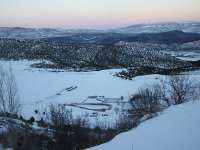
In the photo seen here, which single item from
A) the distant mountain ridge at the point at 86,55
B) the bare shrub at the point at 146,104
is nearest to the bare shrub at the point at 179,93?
the bare shrub at the point at 146,104

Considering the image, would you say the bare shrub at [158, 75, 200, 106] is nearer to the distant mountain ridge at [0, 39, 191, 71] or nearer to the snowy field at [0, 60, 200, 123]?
the snowy field at [0, 60, 200, 123]

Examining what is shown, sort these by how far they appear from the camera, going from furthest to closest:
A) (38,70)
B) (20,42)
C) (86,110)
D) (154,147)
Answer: (20,42), (38,70), (86,110), (154,147)

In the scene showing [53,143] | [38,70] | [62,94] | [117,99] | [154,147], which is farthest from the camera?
[38,70]

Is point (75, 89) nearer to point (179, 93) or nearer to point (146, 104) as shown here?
point (179, 93)

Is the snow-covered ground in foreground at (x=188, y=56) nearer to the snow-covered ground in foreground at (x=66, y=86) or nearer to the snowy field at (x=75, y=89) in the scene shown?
the snow-covered ground in foreground at (x=66, y=86)

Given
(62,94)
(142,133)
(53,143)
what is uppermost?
(142,133)

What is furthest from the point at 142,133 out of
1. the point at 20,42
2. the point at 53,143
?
the point at 20,42

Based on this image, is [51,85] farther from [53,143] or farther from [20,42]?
[20,42]
